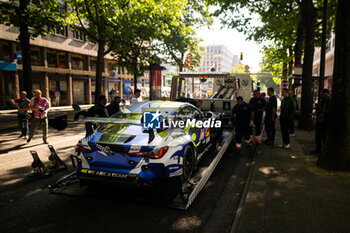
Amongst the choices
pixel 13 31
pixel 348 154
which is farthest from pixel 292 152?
pixel 13 31

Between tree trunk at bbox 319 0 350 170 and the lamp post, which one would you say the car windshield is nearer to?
tree trunk at bbox 319 0 350 170

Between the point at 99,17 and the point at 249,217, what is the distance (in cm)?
1624

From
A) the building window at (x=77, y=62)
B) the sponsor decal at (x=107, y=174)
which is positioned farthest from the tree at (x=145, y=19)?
the sponsor decal at (x=107, y=174)

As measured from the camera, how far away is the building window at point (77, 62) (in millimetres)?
29202

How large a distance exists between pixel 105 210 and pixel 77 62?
2889cm

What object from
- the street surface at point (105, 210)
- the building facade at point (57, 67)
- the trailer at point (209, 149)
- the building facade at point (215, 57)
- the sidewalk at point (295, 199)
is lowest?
the street surface at point (105, 210)

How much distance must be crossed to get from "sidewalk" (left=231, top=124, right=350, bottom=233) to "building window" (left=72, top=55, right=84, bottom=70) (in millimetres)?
27559

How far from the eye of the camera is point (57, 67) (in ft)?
88.8

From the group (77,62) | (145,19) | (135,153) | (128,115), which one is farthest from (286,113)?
(77,62)

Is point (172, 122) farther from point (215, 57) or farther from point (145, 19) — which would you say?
point (215, 57)

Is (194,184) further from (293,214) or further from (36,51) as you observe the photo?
(36,51)
